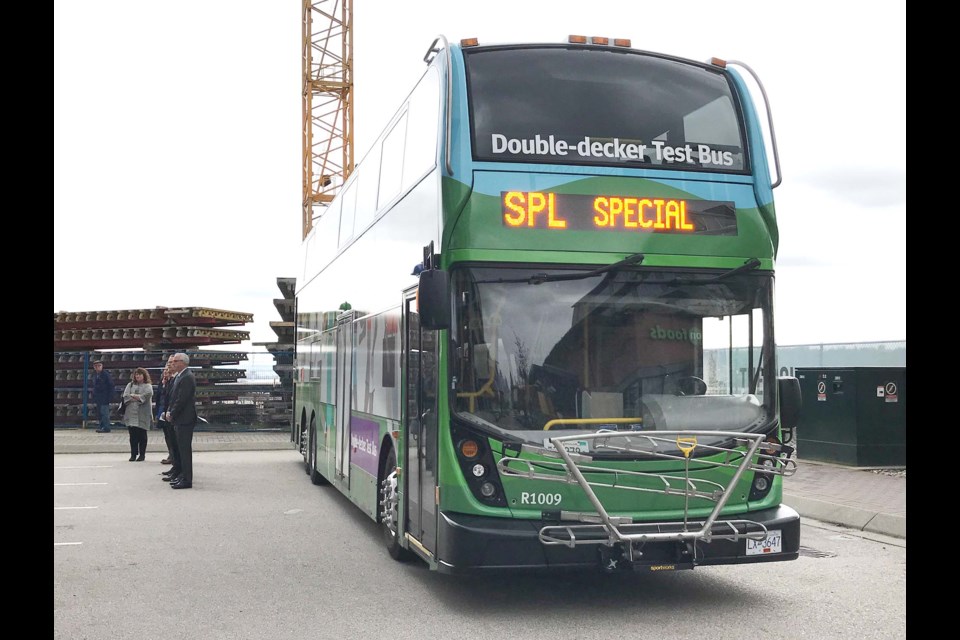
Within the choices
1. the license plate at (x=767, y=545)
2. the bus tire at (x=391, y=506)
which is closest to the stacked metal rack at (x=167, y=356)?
the bus tire at (x=391, y=506)

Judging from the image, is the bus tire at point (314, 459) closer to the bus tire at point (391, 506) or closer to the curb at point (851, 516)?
the bus tire at point (391, 506)

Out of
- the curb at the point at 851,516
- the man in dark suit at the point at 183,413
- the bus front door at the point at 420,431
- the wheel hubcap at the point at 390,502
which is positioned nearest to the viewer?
the bus front door at the point at 420,431

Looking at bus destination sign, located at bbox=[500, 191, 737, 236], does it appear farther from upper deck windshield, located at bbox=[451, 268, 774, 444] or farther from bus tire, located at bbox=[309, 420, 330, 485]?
bus tire, located at bbox=[309, 420, 330, 485]

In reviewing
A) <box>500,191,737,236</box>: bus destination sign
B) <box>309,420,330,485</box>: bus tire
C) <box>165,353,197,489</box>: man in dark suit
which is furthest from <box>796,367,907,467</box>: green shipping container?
<box>165,353,197,489</box>: man in dark suit

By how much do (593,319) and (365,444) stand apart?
3917 mm

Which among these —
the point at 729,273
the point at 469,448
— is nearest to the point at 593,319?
the point at 729,273

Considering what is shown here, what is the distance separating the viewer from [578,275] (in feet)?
23.9

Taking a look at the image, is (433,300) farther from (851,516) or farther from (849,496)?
(849,496)

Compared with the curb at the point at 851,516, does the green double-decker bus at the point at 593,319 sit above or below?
above

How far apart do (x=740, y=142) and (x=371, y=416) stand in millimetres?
4233

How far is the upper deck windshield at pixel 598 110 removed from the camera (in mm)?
7551

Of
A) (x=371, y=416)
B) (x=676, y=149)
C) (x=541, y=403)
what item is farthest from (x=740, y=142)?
(x=371, y=416)

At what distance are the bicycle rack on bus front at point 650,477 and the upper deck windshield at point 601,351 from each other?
0.14m

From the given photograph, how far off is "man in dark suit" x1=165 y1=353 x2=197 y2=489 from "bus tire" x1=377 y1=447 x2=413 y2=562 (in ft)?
20.0
